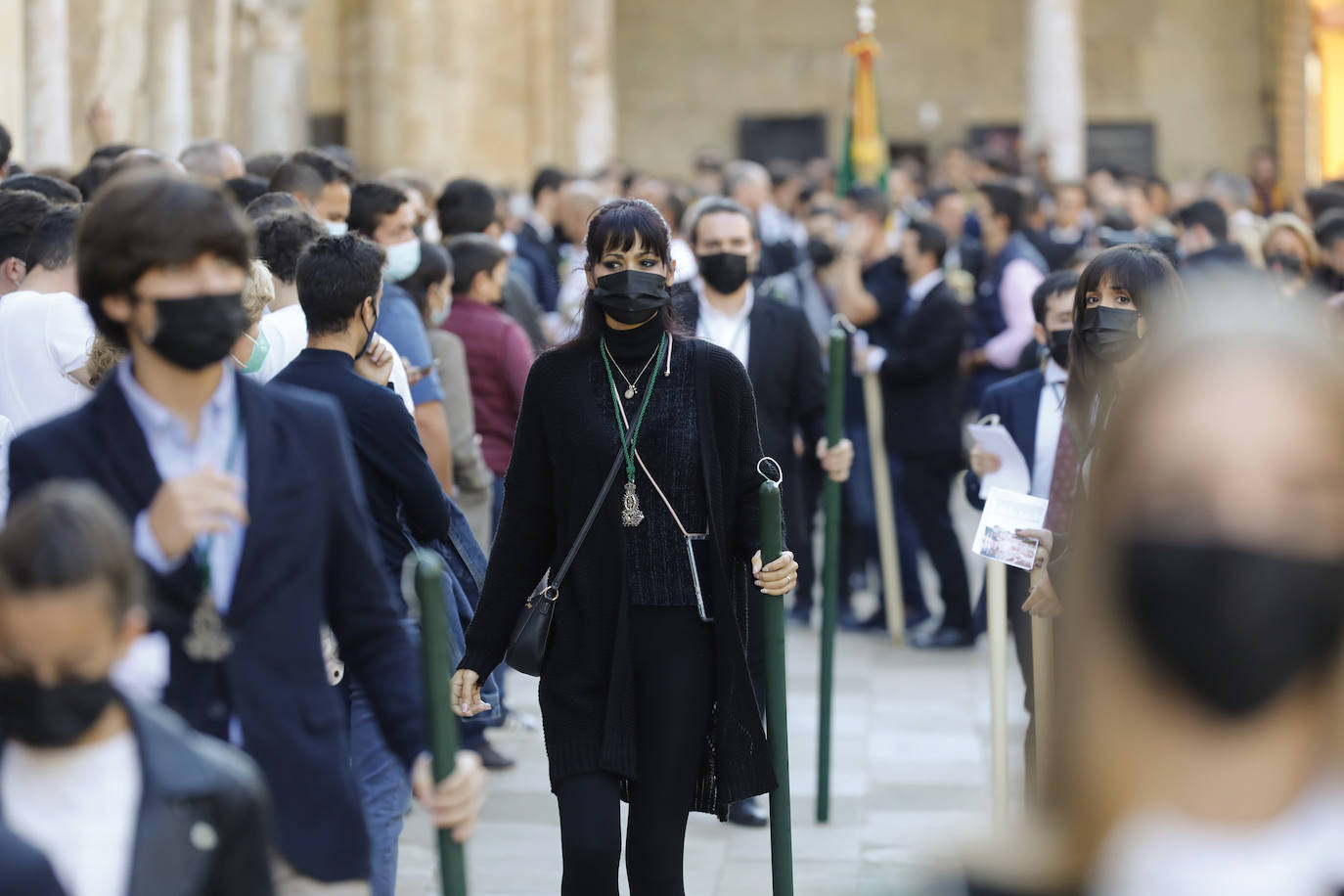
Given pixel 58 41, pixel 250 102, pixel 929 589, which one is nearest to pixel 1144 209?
pixel 929 589

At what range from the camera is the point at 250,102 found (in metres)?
16.0

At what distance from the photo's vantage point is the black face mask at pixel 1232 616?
1.48m

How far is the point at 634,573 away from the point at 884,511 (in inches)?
221

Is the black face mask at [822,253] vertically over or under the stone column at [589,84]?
under

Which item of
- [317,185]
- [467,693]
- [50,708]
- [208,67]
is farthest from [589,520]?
[208,67]

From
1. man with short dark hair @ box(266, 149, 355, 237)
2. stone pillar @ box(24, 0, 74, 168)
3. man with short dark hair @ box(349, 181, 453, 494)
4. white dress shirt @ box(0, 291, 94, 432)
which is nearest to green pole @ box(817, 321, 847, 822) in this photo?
man with short dark hair @ box(349, 181, 453, 494)

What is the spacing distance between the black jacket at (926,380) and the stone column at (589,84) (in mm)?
14753

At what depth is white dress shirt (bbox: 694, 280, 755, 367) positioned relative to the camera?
7301 millimetres

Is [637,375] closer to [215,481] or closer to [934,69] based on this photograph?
[215,481]

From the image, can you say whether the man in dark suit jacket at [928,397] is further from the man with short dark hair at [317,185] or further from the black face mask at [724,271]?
the man with short dark hair at [317,185]

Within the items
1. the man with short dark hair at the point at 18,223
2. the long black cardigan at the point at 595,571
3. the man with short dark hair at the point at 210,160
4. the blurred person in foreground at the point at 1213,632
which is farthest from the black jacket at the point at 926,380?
the blurred person in foreground at the point at 1213,632

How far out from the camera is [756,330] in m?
7.32

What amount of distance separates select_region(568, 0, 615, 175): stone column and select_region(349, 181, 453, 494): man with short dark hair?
→ 57.6 ft

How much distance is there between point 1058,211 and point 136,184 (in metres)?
12.2
